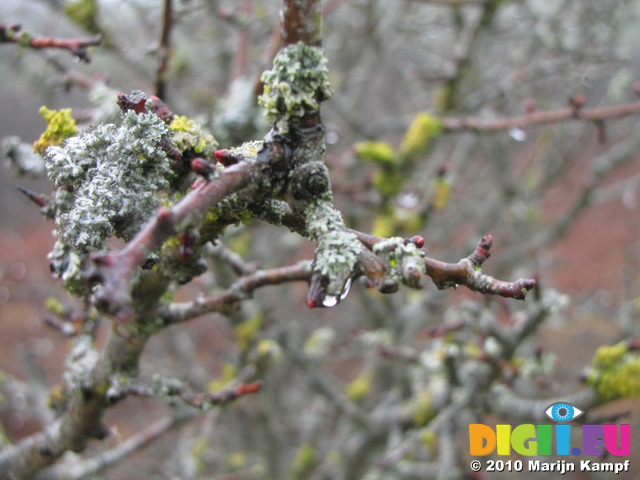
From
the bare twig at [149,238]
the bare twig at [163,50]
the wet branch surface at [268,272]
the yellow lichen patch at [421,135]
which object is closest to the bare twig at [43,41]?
the wet branch surface at [268,272]

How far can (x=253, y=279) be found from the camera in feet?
3.67

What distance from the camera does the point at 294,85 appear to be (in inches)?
31.4

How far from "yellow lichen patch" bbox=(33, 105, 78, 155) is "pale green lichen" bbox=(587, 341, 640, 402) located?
1705 mm

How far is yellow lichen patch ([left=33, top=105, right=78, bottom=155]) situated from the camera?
90 centimetres

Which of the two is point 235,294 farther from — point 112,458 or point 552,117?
point 552,117

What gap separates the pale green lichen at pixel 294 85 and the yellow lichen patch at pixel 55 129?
38 cm

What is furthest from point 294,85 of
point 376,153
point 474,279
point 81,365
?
point 376,153

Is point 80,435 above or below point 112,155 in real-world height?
below

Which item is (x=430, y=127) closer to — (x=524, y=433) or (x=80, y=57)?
(x=524, y=433)

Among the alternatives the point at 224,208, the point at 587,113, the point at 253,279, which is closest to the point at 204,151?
the point at 224,208

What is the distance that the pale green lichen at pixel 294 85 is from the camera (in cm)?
80

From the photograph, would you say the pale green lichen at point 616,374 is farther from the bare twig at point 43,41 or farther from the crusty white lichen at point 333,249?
the bare twig at point 43,41

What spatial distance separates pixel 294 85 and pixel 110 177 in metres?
0.32

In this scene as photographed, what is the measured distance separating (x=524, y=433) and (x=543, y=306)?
45cm
